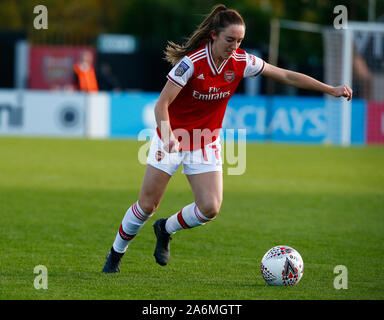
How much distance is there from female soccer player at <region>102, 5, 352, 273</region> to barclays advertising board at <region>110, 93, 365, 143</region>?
1740cm

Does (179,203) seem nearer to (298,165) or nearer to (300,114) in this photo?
(298,165)

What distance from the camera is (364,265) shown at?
23.8 ft

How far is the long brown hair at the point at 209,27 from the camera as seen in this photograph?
623cm

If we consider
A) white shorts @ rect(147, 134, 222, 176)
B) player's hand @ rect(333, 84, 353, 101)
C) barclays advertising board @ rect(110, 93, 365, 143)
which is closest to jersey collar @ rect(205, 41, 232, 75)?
white shorts @ rect(147, 134, 222, 176)

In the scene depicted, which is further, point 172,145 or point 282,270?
point 282,270

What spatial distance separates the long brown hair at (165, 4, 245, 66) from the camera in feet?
20.4

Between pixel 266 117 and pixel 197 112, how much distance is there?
18475 mm

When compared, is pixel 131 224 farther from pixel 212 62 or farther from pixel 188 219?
pixel 212 62

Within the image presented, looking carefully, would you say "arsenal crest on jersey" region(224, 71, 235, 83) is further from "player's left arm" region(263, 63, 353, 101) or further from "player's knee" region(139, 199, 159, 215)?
"player's knee" region(139, 199, 159, 215)

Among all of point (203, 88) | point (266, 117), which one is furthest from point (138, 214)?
point (266, 117)

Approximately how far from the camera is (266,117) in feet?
81.6

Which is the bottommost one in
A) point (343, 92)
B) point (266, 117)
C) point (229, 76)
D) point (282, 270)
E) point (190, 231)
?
point (190, 231)

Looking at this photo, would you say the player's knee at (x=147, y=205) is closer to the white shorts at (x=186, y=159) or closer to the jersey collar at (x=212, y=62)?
the white shorts at (x=186, y=159)
